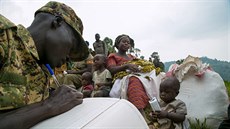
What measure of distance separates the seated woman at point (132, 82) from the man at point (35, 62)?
5.05ft

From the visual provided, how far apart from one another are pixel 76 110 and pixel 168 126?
1620 mm

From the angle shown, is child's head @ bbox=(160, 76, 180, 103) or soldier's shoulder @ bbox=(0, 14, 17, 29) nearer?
soldier's shoulder @ bbox=(0, 14, 17, 29)

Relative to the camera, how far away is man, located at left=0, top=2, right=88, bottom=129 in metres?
0.99

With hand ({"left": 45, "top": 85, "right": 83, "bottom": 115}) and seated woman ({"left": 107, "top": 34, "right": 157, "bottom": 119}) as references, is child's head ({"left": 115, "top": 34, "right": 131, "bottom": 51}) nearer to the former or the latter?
seated woman ({"left": 107, "top": 34, "right": 157, "bottom": 119})

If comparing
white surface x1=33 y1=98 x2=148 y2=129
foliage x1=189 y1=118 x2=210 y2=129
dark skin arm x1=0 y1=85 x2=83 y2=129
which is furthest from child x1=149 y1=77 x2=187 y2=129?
dark skin arm x1=0 y1=85 x2=83 y2=129

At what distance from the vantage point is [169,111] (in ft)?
8.46

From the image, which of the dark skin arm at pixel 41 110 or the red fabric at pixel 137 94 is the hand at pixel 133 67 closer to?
the red fabric at pixel 137 94

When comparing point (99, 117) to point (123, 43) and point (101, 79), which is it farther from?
point (101, 79)

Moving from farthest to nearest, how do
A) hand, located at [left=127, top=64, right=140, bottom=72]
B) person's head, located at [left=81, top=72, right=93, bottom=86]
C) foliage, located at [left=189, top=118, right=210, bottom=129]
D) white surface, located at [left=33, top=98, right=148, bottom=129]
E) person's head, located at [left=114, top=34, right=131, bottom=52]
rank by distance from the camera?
person's head, located at [left=81, top=72, right=93, bottom=86] < person's head, located at [left=114, top=34, right=131, bottom=52] < hand, located at [left=127, top=64, right=140, bottom=72] < foliage, located at [left=189, top=118, right=210, bottom=129] < white surface, located at [left=33, top=98, right=148, bottom=129]

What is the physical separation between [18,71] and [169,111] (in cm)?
178

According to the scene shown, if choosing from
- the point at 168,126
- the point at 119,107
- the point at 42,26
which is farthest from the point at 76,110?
the point at 168,126

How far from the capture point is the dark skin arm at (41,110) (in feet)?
3.14

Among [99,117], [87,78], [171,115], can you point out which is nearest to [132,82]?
[171,115]

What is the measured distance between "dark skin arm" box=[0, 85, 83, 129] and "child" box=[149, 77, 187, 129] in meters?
1.44
